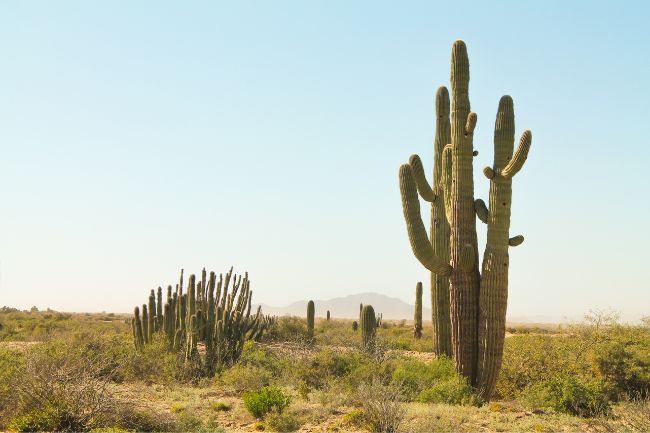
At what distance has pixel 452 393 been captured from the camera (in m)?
12.0

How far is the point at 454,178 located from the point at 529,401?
4.79 metres

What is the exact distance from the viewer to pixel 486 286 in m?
12.8

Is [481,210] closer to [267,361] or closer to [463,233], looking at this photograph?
→ [463,233]

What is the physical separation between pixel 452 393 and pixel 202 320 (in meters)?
8.64

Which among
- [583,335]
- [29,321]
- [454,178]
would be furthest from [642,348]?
[29,321]

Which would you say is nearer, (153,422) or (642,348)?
(153,422)

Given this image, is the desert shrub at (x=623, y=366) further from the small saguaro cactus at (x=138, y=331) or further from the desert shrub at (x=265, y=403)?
the small saguaro cactus at (x=138, y=331)

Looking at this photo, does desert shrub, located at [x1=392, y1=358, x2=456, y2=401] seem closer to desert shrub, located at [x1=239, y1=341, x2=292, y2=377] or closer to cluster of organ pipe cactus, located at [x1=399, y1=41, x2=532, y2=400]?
cluster of organ pipe cactus, located at [x1=399, y1=41, x2=532, y2=400]

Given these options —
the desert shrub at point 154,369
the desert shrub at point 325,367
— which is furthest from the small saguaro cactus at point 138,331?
the desert shrub at point 325,367

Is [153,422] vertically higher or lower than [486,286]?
lower

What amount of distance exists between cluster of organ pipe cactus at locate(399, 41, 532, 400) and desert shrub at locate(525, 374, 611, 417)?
110cm

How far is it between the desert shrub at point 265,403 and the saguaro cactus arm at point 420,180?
223 inches

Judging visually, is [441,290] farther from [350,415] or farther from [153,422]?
[153,422]

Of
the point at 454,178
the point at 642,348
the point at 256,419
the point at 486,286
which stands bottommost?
the point at 256,419
